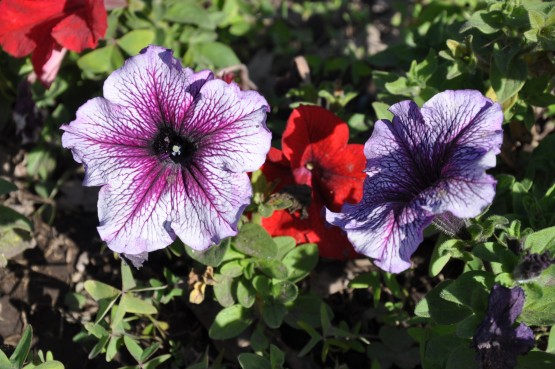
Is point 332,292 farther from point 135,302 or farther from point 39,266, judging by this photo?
point 39,266

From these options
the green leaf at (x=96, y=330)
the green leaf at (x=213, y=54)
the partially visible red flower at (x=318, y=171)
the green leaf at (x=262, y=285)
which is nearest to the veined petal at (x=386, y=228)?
the partially visible red flower at (x=318, y=171)

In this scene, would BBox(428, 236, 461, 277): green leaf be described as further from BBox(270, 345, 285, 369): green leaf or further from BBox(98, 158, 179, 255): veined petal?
BBox(98, 158, 179, 255): veined petal

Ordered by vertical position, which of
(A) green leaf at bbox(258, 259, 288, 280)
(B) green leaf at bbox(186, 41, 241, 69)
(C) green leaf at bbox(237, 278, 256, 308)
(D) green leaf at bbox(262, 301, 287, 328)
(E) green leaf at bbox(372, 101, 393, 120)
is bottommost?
(D) green leaf at bbox(262, 301, 287, 328)

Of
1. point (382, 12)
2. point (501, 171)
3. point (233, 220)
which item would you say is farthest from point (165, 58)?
point (382, 12)

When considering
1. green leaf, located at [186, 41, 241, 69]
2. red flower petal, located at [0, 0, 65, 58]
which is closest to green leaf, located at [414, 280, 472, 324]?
green leaf, located at [186, 41, 241, 69]

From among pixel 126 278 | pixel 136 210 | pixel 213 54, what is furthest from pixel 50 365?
pixel 213 54

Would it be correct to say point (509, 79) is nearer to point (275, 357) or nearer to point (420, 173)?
point (420, 173)
